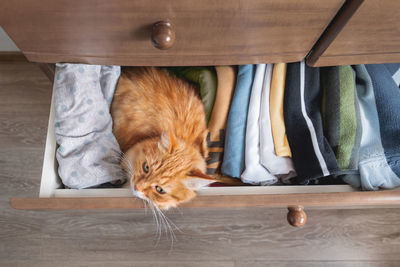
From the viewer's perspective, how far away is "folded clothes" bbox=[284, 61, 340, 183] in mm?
716

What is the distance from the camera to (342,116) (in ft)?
2.45

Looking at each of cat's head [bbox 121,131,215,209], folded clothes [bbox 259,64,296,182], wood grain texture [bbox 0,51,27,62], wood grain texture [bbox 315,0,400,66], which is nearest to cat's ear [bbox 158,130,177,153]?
cat's head [bbox 121,131,215,209]

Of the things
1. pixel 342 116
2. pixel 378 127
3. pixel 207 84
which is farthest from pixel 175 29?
pixel 378 127

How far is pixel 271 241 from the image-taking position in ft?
3.65

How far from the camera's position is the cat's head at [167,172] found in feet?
2.29

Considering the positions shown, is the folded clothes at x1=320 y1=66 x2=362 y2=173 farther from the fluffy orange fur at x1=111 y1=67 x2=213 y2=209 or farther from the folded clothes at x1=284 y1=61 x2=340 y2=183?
the fluffy orange fur at x1=111 y1=67 x2=213 y2=209

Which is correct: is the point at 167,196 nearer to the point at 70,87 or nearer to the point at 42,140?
the point at 70,87

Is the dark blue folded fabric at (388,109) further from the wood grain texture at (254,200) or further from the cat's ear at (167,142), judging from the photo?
the cat's ear at (167,142)

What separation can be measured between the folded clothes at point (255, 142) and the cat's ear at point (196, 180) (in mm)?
125

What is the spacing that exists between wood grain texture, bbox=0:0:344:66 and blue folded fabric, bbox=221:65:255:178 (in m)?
0.07

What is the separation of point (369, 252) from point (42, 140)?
53.1 inches

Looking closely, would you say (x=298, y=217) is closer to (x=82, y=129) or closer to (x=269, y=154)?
(x=269, y=154)

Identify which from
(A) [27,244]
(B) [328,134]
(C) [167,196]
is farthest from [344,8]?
(A) [27,244]

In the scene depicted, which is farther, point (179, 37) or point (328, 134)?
point (328, 134)
